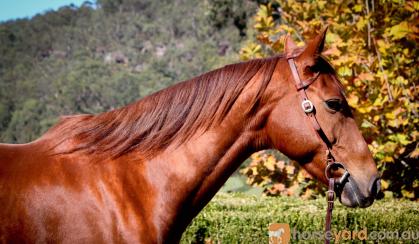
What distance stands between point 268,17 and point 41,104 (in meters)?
63.6

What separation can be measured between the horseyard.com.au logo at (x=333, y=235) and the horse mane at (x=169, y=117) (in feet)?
9.25

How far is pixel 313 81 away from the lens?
221cm

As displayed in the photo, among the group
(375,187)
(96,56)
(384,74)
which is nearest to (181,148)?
(375,187)

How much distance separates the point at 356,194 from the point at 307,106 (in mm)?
514

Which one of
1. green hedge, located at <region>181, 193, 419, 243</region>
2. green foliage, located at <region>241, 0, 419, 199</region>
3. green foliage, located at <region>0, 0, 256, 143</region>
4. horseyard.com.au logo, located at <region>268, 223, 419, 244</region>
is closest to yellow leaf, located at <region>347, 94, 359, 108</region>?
green foliage, located at <region>241, 0, 419, 199</region>

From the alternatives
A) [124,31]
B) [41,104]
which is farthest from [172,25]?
[41,104]

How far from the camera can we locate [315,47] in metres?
2.19

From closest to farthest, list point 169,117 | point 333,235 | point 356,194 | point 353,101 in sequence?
point 356,194
point 169,117
point 333,235
point 353,101

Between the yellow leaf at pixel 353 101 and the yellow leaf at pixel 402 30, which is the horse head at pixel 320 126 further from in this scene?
the yellow leaf at pixel 353 101

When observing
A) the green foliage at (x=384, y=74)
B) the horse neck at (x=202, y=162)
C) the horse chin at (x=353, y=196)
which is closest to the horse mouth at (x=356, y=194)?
the horse chin at (x=353, y=196)

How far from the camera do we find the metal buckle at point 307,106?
216 cm

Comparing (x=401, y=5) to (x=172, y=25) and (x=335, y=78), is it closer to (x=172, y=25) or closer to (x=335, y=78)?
(x=335, y=78)

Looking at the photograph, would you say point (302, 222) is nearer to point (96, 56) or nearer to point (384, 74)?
point (384, 74)

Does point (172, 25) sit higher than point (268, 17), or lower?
higher
